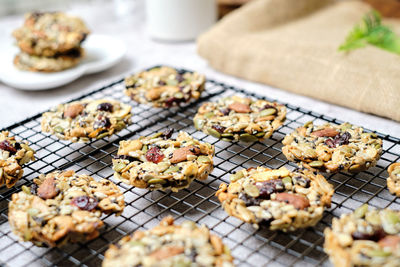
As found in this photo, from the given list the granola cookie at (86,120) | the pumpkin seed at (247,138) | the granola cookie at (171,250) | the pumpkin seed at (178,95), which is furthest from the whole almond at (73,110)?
the granola cookie at (171,250)

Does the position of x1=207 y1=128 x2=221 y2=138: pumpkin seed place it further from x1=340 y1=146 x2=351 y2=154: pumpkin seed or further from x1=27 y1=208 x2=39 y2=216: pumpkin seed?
x1=27 y1=208 x2=39 y2=216: pumpkin seed

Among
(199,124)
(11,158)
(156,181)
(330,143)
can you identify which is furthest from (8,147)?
(330,143)

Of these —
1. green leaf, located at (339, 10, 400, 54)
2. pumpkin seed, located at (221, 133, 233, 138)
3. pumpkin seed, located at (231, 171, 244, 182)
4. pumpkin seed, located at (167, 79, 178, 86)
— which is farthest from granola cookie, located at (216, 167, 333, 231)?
green leaf, located at (339, 10, 400, 54)

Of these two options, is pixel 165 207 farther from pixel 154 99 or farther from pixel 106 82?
pixel 106 82

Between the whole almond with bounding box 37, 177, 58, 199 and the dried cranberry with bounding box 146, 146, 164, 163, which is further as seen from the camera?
the dried cranberry with bounding box 146, 146, 164, 163

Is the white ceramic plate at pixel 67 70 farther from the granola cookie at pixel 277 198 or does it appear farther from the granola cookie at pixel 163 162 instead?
the granola cookie at pixel 277 198

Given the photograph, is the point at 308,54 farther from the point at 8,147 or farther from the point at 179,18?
the point at 8,147
